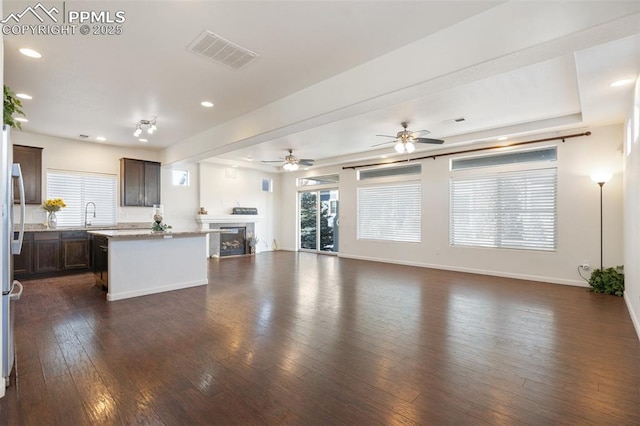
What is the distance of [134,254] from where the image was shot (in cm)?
470

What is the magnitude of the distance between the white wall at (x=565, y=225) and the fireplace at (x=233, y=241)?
5068 mm

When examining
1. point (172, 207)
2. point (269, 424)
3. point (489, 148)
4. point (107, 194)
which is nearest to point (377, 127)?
point (489, 148)

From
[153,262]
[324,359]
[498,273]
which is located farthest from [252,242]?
[324,359]

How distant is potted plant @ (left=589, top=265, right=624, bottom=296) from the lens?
4.87 metres

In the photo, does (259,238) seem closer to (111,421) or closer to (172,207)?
(172,207)

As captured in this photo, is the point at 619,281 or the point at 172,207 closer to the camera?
the point at 619,281

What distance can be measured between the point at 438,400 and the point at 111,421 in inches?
82.5

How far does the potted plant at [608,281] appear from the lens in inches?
192

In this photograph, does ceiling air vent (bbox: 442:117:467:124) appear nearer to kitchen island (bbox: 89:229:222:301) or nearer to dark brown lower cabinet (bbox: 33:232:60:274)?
kitchen island (bbox: 89:229:222:301)

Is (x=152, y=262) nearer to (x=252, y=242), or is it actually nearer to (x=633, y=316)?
(x=252, y=242)

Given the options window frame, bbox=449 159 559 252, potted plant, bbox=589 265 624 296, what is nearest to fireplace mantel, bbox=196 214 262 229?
window frame, bbox=449 159 559 252

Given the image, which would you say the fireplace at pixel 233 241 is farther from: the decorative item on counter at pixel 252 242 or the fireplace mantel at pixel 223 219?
the fireplace mantel at pixel 223 219

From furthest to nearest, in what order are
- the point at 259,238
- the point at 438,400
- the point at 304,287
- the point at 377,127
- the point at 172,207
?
1. the point at 259,238
2. the point at 172,207
3. the point at 377,127
4. the point at 304,287
5. the point at 438,400

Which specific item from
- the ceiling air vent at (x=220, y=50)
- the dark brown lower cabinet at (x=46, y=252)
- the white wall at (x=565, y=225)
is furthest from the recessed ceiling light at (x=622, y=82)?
the dark brown lower cabinet at (x=46, y=252)
